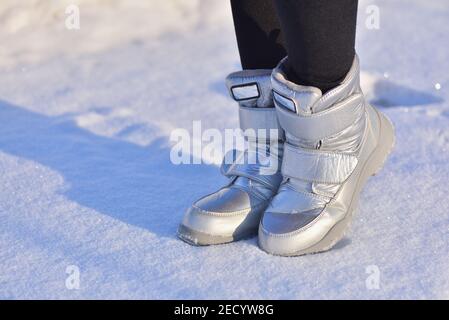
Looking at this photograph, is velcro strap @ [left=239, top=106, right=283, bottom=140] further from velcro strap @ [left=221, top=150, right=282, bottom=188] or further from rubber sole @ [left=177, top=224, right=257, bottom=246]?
rubber sole @ [left=177, top=224, right=257, bottom=246]

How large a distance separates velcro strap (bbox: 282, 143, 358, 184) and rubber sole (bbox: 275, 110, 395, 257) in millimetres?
74

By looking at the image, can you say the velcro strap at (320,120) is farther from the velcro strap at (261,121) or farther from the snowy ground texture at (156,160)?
the snowy ground texture at (156,160)

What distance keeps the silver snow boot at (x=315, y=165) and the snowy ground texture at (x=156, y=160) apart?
0.04 meters

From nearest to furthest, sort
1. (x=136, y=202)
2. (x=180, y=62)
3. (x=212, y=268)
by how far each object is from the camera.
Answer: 1. (x=212, y=268)
2. (x=136, y=202)
3. (x=180, y=62)

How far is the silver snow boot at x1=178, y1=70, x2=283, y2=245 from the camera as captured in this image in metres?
1.50

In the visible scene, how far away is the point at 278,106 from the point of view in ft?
4.78

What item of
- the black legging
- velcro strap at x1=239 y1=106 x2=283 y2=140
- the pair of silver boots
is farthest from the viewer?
velcro strap at x1=239 y1=106 x2=283 y2=140

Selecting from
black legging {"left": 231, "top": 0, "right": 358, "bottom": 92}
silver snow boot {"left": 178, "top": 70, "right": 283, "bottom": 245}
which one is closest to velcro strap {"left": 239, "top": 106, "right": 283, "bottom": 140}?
silver snow boot {"left": 178, "top": 70, "right": 283, "bottom": 245}

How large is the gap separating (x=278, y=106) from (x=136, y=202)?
409mm

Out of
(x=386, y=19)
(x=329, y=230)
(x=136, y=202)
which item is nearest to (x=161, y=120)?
(x=136, y=202)

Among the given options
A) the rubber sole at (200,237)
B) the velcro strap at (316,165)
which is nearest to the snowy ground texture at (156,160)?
the rubber sole at (200,237)

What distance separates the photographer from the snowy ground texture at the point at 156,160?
1.39 meters

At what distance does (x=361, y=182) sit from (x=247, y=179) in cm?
22
